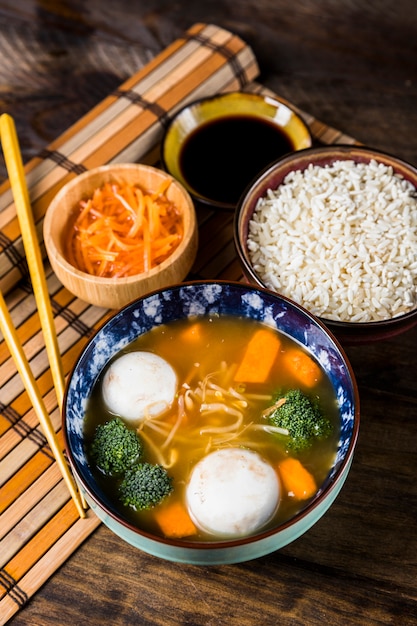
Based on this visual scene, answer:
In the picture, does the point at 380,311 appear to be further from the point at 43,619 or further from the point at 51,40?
the point at 51,40

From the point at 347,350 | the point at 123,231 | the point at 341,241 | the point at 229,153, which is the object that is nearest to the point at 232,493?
the point at 347,350

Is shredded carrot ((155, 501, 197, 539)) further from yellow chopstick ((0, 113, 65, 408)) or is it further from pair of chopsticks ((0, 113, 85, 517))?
yellow chopstick ((0, 113, 65, 408))

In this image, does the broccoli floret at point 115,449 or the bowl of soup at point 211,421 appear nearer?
the bowl of soup at point 211,421

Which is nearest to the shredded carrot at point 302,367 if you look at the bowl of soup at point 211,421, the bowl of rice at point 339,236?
the bowl of soup at point 211,421

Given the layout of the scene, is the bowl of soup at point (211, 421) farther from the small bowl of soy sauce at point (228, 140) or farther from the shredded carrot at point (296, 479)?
the small bowl of soy sauce at point (228, 140)

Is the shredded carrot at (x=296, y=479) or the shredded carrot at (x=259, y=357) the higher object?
the shredded carrot at (x=259, y=357)

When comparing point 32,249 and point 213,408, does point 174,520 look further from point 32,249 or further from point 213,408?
point 32,249

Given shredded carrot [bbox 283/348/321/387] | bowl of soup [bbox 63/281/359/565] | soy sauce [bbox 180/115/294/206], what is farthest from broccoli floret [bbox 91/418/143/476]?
soy sauce [bbox 180/115/294/206]
